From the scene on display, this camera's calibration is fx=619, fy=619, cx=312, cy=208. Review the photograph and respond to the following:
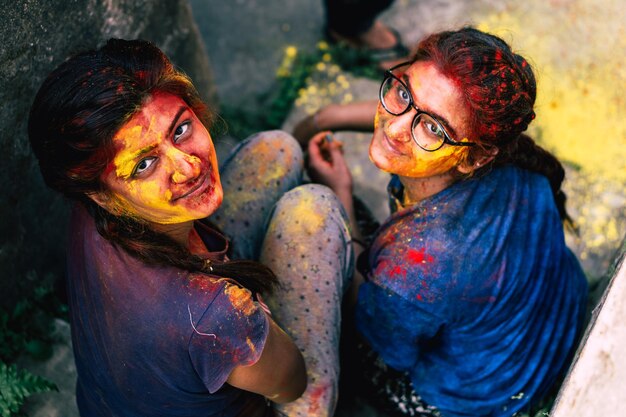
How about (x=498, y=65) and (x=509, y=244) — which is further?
(x=509, y=244)

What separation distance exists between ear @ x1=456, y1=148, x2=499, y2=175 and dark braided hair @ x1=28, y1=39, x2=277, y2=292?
968 millimetres

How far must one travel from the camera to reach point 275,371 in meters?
2.01

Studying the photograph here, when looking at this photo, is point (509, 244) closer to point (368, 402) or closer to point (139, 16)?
point (368, 402)

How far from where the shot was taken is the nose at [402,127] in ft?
7.47

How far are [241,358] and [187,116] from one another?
2.52 feet

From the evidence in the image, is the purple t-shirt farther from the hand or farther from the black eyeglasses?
the hand

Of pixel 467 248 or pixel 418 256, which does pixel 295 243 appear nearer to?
pixel 418 256

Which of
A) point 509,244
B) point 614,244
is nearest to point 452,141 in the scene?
point 509,244

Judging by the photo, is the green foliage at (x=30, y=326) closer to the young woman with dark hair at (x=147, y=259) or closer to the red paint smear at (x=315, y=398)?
the young woman with dark hair at (x=147, y=259)

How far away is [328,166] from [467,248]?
106 cm

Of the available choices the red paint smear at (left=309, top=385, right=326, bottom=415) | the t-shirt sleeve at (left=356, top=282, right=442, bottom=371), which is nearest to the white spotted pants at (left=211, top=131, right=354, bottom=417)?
the red paint smear at (left=309, top=385, right=326, bottom=415)

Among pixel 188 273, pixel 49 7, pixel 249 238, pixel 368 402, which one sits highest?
pixel 49 7

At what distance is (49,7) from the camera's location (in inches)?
91.6

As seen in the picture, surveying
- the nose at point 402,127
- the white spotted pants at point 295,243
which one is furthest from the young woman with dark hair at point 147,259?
the nose at point 402,127
